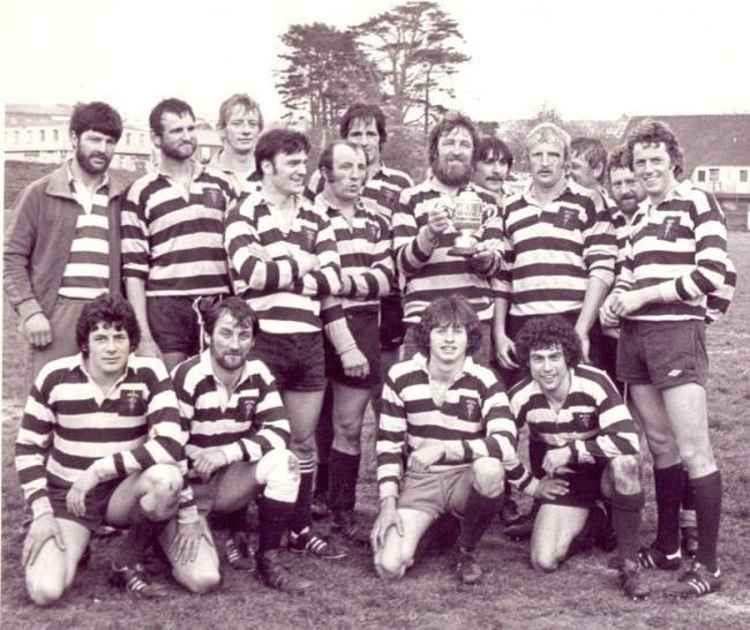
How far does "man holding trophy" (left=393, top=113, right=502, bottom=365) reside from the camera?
450 cm

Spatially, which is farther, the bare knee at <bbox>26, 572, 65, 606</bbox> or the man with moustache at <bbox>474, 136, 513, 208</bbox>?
the man with moustache at <bbox>474, 136, 513, 208</bbox>

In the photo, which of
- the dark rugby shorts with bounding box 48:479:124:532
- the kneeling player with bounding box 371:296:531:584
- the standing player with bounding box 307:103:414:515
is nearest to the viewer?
the dark rugby shorts with bounding box 48:479:124:532

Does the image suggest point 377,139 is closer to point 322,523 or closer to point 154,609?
point 322,523

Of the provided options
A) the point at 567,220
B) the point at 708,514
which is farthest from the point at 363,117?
the point at 708,514

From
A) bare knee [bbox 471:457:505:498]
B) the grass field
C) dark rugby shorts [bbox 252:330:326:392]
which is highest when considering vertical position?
dark rugby shorts [bbox 252:330:326:392]

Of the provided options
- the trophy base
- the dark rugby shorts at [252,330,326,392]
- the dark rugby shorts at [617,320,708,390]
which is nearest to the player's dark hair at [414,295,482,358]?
the trophy base

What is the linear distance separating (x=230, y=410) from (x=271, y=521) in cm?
47

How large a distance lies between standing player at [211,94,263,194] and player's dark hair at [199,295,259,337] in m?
0.93

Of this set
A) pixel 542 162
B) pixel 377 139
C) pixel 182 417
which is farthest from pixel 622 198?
pixel 182 417

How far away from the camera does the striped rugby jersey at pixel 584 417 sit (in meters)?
4.14

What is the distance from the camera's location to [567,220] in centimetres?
457

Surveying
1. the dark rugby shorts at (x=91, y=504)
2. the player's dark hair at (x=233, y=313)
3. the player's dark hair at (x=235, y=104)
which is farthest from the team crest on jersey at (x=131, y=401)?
the player's dark hair at (x=235, y=104)

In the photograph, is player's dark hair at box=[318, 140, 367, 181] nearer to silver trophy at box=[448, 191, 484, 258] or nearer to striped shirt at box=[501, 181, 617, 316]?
silver trophy at box=[448, 191, 484, 258]

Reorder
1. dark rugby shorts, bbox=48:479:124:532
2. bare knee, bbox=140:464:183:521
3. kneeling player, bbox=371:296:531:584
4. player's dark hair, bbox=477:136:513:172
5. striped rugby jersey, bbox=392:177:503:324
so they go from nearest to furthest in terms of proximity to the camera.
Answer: bare knee, bbox=140:464:183:521
dark rugby shorts, bbox=48:479:124:532
kneeling player, bbox=371:296:531:584
striped rugby jersey, bbox=392:177:503:324
player's dark hair, bbox=477:136:513:172
